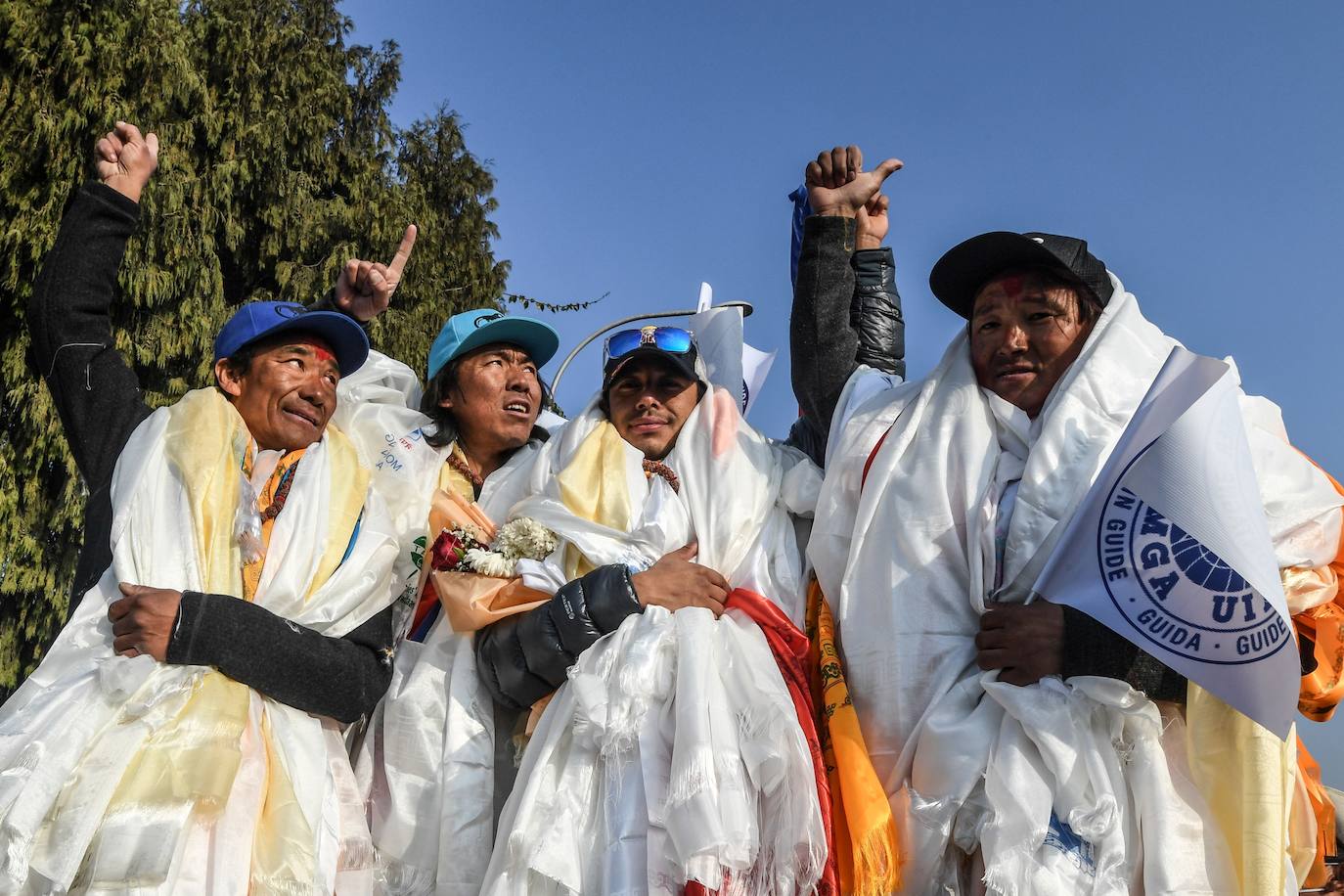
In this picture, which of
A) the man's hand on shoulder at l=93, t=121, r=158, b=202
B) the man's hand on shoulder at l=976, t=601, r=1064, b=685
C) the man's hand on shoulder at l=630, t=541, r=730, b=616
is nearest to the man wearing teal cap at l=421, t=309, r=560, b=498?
the man's hand on shoulder at l=630, t=541, r=730, b=616

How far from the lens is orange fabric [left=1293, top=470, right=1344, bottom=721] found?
2.71 metres

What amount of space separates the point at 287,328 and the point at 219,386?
0.94 ft

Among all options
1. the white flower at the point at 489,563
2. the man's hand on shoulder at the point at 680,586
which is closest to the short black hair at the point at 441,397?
the white flower at the point at 489,563

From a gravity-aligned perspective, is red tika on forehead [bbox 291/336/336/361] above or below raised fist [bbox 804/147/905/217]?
below

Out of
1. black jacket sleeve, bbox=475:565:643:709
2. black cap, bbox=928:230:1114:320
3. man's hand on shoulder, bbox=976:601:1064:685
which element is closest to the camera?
man's hand on shoulder, bbox=976:601:1064:685

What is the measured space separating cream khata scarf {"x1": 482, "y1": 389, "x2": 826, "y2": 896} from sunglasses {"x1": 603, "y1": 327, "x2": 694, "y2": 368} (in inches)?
20.4

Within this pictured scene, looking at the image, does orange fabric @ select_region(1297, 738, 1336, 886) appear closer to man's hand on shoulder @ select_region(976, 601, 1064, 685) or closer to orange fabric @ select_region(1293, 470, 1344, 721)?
orange fabric @ select_region(1293, 470, 1344, 721)

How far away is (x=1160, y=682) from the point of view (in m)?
2.62

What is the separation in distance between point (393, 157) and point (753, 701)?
13197 mm

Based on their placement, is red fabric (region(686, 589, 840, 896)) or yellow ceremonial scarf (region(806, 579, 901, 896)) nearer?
yellow ceremonial scarf (region(806, 579, 901, 896))

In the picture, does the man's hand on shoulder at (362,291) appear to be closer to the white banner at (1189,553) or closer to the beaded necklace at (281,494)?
the beaded necklace at (281,494)

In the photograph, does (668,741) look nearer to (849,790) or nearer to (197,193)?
(849,790)

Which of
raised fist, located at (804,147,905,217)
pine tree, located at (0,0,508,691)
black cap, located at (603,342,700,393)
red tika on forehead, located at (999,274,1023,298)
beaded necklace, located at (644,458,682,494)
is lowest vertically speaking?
beaded necklace, located at (644,458,682,494)

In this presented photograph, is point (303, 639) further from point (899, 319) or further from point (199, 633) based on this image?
point (899, 319)
